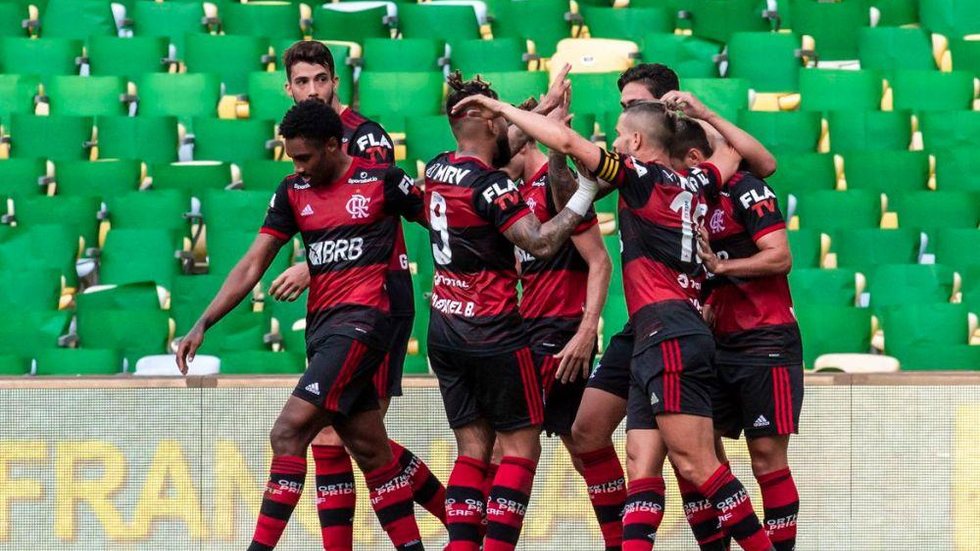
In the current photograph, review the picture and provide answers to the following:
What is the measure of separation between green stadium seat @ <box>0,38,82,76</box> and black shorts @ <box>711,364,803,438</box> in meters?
7.15

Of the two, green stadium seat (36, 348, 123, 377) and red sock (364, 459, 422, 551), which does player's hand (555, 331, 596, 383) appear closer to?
red sock (364, 459, 422, 551)

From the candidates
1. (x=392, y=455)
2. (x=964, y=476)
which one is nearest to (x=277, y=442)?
(x=392, y=455)

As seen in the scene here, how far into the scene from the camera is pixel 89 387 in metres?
7.57

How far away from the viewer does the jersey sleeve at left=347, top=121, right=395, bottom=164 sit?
677 cm

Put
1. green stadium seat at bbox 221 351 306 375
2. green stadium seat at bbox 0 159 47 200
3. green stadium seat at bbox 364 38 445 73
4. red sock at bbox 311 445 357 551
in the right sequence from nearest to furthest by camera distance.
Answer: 1. red sock at bbox 311 445 357 551
2. green stadium seat at bbox 221 351 306 375
3. green stadium seat at bbox 0 159 47 200
4. green stadium seat at bbox 364 38 445 73

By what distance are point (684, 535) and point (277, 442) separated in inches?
91.1

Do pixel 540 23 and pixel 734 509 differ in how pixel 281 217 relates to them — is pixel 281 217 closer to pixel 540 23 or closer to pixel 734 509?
pixel 734 509

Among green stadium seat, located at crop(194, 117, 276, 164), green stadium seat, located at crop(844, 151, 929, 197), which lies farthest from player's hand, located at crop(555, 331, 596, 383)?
green stadium seat, located at crop(194, 117, 276, 164)

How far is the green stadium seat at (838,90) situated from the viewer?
11.2 meters

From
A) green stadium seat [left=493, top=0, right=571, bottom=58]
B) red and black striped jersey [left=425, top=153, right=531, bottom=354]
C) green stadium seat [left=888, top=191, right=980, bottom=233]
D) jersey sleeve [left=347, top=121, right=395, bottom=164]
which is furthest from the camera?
green stadium seat [left=493, top=0, right=571, bottom=58]

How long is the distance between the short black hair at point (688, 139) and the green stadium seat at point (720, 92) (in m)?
4.42

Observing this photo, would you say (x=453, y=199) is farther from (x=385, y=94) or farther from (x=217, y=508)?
(x=385, y=94)

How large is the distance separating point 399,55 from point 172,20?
6.49 feet

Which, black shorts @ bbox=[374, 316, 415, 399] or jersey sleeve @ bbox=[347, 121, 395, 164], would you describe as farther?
jersey sleeve @ bbox=[347, 121, 395, 164]
